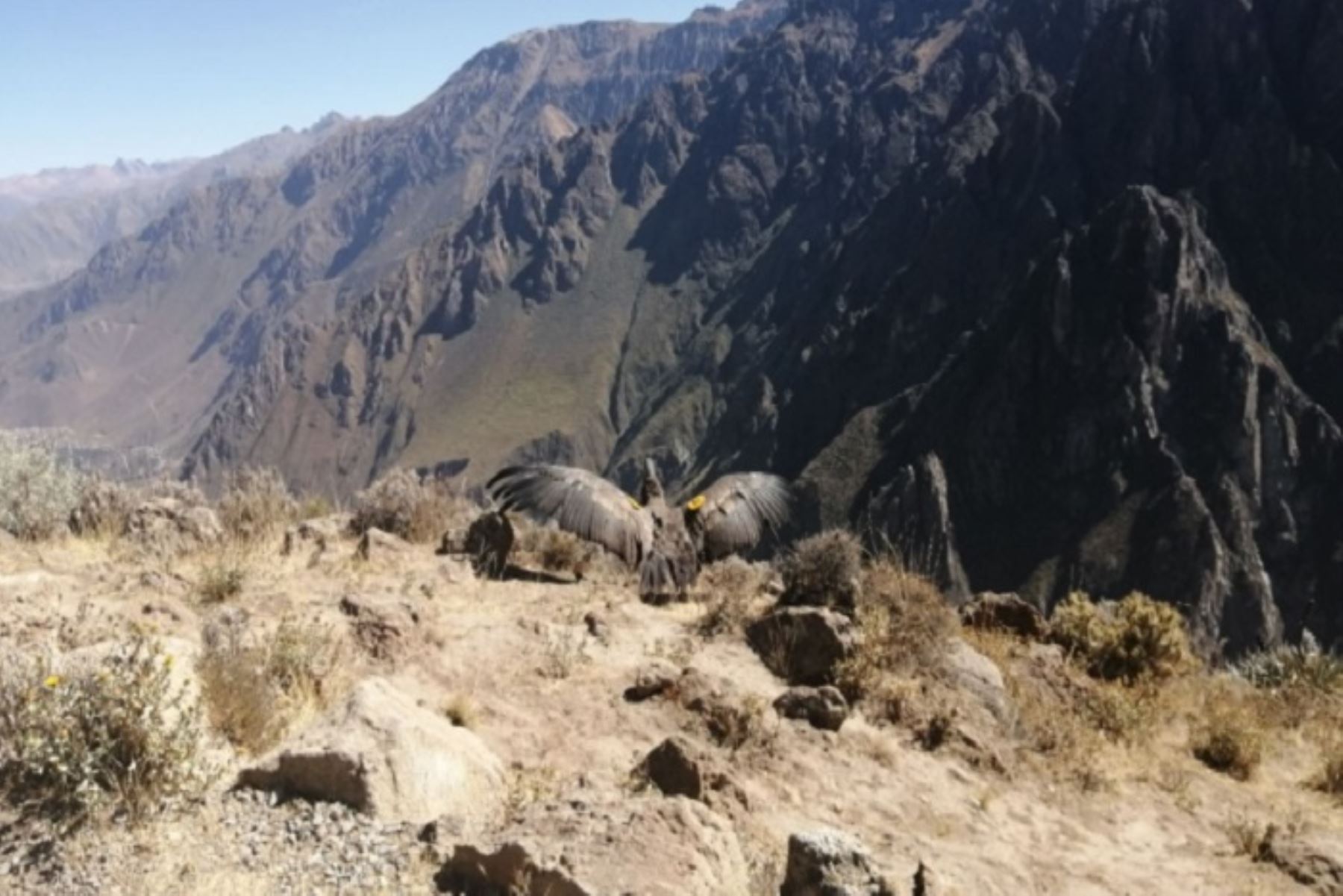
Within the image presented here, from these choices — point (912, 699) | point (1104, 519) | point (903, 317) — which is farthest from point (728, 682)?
point (903, 317)

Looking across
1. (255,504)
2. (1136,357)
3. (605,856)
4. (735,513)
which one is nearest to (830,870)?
(605,856)

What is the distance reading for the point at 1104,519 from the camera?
10256 centimetres

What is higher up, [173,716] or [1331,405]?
[173,716]

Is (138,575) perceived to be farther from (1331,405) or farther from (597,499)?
(1331,405)

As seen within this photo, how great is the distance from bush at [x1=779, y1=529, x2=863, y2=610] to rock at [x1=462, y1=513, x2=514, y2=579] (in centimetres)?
278

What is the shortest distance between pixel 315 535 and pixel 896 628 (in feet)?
18.9

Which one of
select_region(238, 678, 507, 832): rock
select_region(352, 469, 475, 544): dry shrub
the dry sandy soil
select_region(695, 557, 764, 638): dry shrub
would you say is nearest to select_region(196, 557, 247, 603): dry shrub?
the dry sandy soil

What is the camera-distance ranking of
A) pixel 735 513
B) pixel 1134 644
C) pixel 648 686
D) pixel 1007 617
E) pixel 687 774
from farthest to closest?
pixel 735 513, pixel 1007 617, pixel 1134 644, pixel 648 686, pixel 687 774

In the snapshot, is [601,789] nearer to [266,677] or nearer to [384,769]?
[384,769]

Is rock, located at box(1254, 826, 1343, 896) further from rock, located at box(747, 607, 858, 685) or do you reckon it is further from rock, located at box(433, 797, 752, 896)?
rock, located at box(433, 797, 752, 896)

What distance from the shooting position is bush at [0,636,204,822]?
4.98 metres

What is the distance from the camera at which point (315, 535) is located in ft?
34.2

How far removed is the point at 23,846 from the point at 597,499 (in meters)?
5.40

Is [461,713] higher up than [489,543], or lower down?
lower down
